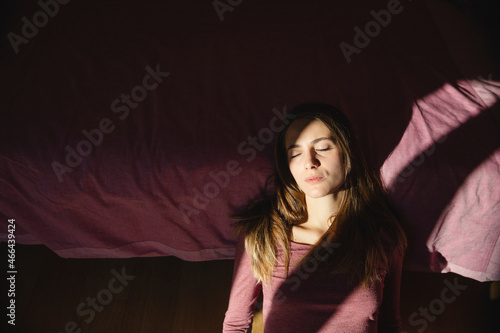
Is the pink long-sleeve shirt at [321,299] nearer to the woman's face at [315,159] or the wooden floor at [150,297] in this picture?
the woman's face at [315,159]

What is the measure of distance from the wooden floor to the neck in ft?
1.71

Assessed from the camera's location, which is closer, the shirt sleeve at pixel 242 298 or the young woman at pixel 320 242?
the young woman at pixel 320 242

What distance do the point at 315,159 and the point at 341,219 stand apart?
0.70 ft

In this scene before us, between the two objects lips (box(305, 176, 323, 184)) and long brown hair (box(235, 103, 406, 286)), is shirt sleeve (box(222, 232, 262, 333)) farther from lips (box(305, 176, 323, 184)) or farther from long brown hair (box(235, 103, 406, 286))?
lips (box(305, 176, 323, 184))

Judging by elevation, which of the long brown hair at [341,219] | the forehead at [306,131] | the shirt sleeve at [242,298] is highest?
the forehead at [306,131]

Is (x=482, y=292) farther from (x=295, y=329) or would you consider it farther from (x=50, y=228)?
(x=50, y=228)

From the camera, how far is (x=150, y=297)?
1388 mm

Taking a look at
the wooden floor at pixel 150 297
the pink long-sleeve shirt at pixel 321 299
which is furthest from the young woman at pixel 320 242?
the wooden floor at pixel 150 297

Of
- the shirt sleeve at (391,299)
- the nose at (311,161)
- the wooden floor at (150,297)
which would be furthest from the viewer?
the wooden floor at (150,297)

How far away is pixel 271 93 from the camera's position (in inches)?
48.5

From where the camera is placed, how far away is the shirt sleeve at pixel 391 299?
104 cm

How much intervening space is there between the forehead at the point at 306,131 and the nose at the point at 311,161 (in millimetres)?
38

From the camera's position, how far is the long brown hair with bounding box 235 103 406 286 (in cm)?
99

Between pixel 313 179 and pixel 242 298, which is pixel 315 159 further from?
pixel 242 298
